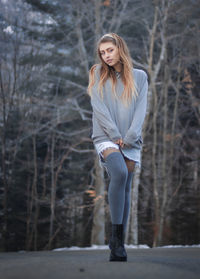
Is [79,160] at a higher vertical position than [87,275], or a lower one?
lower

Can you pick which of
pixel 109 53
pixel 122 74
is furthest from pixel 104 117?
pixel 109 53

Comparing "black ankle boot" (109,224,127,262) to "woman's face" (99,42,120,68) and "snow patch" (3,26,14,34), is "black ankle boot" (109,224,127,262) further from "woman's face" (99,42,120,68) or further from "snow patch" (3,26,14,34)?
"snow patch" (3,26,14,34)

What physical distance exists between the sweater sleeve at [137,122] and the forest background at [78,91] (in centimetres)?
617

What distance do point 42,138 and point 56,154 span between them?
175cm

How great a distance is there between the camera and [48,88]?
14.3m

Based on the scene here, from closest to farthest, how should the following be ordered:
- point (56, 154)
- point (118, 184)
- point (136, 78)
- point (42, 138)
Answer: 1. point (118, 184)
2. point (136, 78)
3. point (42, 138)
4. point (56, 154)

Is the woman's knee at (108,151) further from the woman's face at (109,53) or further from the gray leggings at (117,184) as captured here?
the woman's face at (109,53)

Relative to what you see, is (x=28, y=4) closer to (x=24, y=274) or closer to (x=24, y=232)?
(x=24, y=232)

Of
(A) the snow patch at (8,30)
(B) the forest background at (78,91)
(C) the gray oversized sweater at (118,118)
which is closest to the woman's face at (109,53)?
(C) the gray oversized sweater at (118,118)

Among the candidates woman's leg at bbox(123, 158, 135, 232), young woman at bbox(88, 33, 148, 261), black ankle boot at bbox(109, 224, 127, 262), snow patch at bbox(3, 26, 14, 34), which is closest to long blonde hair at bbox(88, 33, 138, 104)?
young woman at bbox(88, 33, 148, 261)

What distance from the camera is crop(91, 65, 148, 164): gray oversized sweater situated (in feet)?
9.78

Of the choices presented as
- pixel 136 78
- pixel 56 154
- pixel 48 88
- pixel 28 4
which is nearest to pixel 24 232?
pixel 56 154

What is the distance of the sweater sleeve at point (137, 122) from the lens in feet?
9.78

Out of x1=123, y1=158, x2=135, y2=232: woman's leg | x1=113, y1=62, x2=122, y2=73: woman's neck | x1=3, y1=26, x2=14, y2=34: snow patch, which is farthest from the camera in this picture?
x1=3, y1=26, x2=14, y2=34: snow patch
